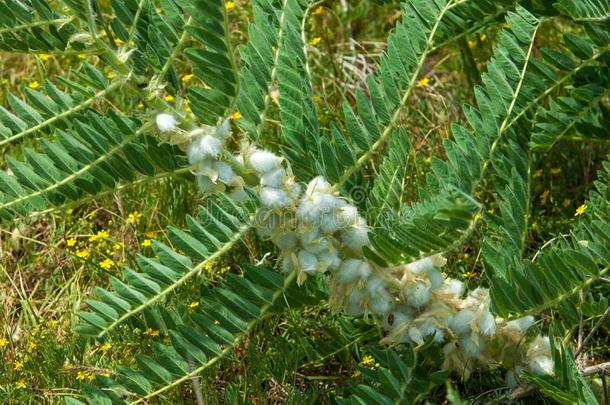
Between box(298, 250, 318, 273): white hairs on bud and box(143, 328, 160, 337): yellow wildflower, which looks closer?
box(298, 250, 318, 273): white hairs on bud

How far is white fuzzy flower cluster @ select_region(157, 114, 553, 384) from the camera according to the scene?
143 cm

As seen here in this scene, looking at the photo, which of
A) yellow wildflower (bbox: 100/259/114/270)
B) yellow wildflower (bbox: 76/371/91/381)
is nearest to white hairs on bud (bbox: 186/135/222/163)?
yellow wildflower (bbox: 76/371/91/381)

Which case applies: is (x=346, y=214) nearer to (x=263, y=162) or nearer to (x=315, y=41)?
(x=263, y=162)

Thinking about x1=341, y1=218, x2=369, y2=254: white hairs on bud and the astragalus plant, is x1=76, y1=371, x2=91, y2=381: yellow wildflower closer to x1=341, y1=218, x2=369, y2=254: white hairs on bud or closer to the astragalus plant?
the astragalus plant

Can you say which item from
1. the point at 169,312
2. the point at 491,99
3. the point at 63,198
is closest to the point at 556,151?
the point at 491,99

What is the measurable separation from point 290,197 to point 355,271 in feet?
0.51

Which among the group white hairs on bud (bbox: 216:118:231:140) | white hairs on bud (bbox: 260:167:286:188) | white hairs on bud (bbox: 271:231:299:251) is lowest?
white hairs on bud (bbox: 271:231:299:251)

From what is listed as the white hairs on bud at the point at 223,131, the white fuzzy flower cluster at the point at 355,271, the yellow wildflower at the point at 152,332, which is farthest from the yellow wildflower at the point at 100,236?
the white hairs on bud at the point at 223,131

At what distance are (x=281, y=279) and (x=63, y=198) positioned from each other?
35 centimetres

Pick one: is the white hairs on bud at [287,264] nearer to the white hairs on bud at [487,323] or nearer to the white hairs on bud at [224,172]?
the white hairs on bud at [224,172]

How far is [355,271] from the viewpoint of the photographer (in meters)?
1.50

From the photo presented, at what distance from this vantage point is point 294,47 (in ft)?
5.25

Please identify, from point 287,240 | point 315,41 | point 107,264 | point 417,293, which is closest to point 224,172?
point 287,240

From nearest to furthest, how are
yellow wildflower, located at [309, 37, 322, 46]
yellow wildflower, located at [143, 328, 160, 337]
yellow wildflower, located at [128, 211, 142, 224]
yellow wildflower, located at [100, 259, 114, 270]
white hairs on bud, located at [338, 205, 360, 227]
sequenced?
white hairs on bud, located at [338, 205, 360, 227]
yellow wildflower, located at [143, 328, 160, 337]
yellow wildflower, located at [100, 259, 114, 270]
yellow wildflower, located at [128, 211, 142, 224]
yellow wildflower, located at [309, 37, 322, 46]
